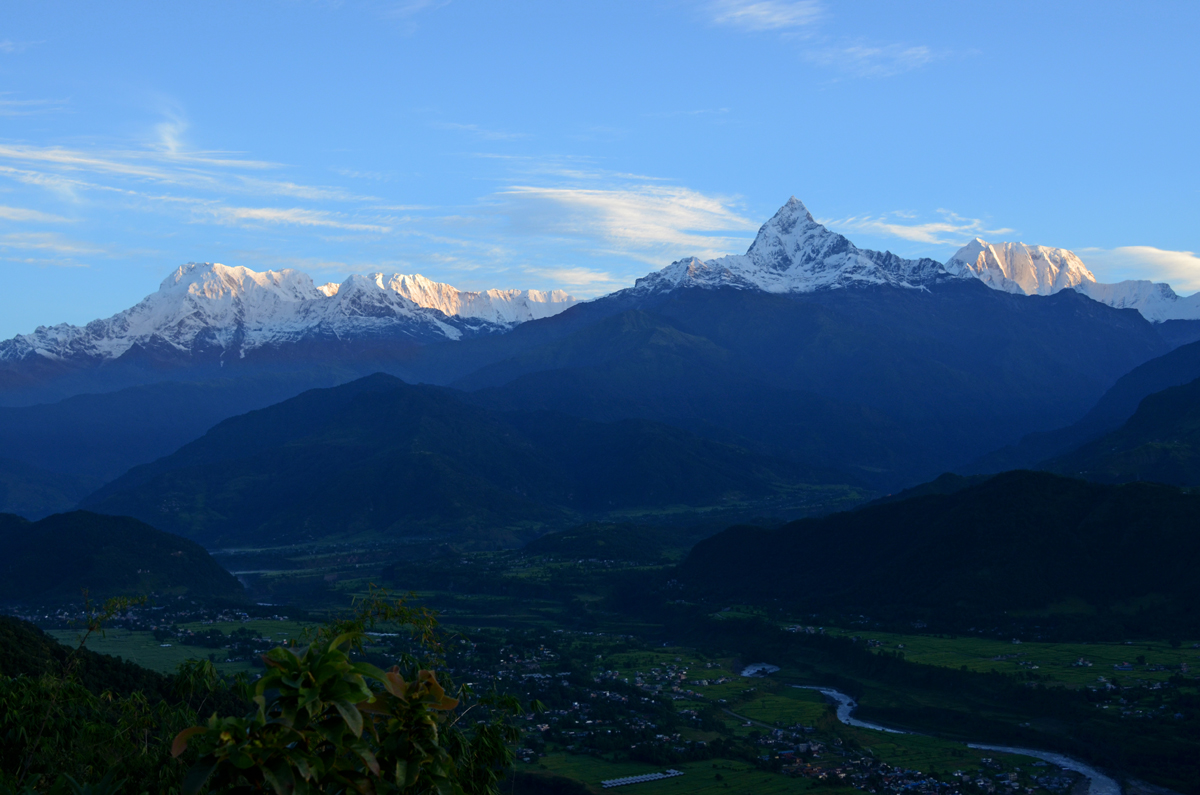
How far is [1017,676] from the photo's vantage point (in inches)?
5182

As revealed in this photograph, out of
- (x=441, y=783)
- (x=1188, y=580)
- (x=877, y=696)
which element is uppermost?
(x=441, y=783)

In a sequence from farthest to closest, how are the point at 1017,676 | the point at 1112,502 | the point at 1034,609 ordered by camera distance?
the point at 1112,502, the point at 1034,609, the point at 1017,676

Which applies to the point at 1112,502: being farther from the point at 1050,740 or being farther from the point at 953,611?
the point at 1050,740

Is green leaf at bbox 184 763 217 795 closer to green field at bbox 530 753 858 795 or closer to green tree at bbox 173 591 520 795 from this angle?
green tree at bbox 173 591 520 795

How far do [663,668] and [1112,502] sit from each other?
277 ft

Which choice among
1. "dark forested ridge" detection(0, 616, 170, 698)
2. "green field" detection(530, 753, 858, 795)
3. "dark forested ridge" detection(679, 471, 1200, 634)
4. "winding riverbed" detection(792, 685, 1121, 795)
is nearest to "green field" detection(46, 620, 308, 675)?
"dark forested ridge" detection(0, 616, 170, 698)

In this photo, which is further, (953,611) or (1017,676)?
(953,611)

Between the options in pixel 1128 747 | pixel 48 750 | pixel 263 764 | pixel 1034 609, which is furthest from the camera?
pixel 1034 609

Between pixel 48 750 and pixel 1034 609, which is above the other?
pixel 48 750

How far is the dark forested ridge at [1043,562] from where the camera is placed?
158 meters

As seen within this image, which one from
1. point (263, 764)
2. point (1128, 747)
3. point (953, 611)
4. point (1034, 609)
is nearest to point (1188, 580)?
point (1034, 609)

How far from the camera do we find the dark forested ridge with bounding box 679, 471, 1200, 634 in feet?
519

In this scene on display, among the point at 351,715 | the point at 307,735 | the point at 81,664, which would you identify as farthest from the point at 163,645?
the point at 351,715

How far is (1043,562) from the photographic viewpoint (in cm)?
17038
